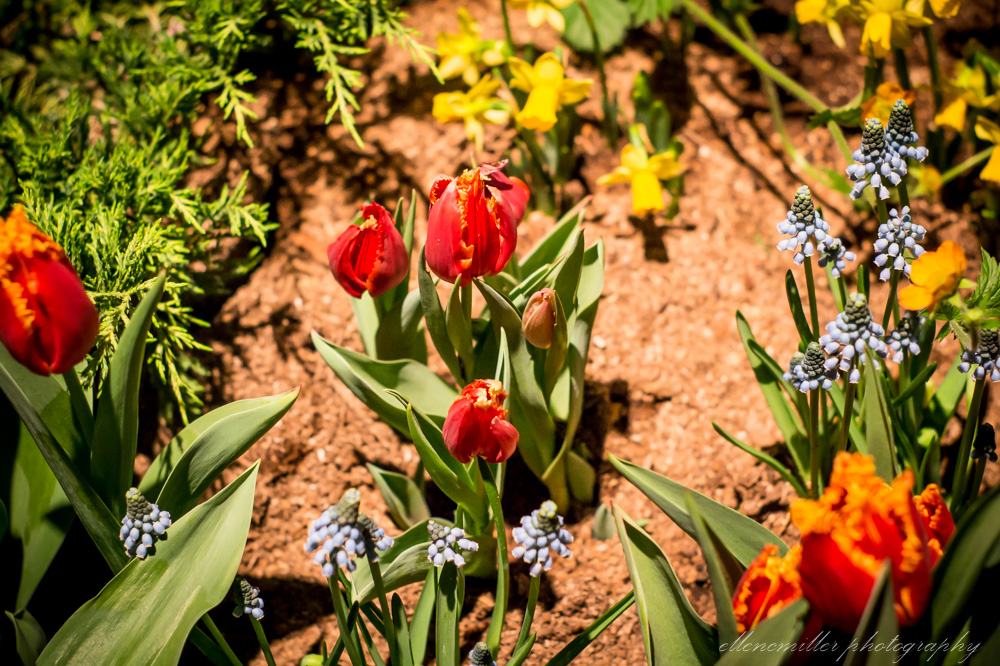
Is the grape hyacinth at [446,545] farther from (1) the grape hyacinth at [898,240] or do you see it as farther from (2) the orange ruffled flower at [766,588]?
(1) the grape hyacinth at [898,240]

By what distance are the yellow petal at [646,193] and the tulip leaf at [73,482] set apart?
1.05 metres

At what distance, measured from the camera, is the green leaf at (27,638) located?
0.83 meters

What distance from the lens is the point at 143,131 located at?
1.46 meters

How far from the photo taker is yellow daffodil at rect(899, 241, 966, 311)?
2.50 ft

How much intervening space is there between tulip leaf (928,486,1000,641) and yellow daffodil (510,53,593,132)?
0.92 m

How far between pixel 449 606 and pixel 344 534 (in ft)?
0.82

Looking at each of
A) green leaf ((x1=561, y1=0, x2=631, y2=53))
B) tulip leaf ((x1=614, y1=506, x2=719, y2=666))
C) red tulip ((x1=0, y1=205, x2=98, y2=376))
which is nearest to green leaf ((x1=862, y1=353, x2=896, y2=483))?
tulip leaf ((x1=614, y1=506, x2=719, y2=666))

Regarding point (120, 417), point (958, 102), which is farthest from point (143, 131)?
point (958, 102)

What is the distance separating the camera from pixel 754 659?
0.70m

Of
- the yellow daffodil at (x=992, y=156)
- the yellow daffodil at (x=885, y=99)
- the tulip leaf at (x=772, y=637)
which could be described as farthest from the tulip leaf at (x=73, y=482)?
the yellow daffodil at (x=992, y=156)

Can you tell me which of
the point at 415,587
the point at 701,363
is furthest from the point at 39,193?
the point at 701,363

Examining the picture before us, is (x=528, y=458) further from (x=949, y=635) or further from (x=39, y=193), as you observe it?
(x=39, y=193)

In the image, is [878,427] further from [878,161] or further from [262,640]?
[262,640]

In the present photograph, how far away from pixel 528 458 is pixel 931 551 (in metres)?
0.56
